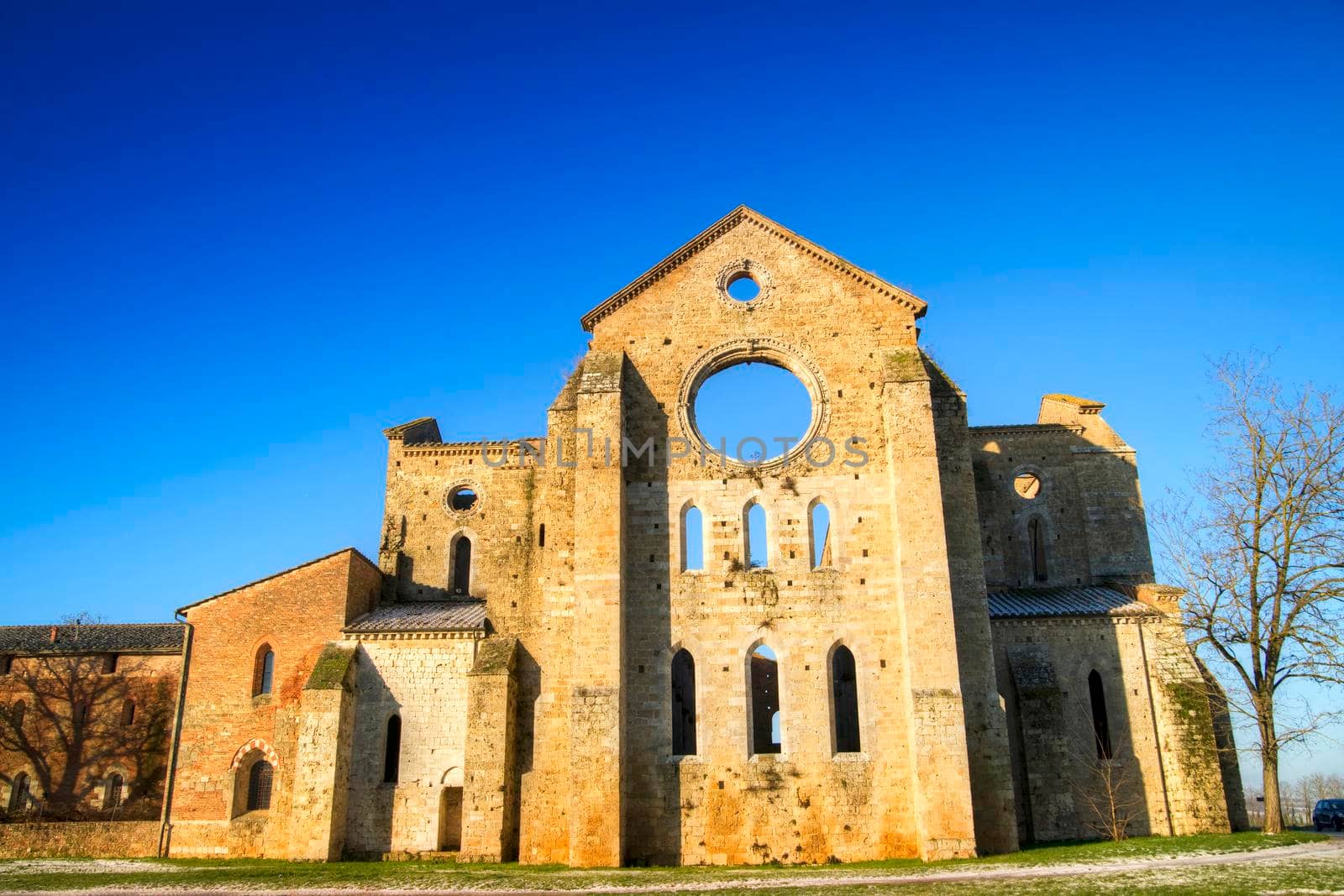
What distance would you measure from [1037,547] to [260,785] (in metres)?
23.9

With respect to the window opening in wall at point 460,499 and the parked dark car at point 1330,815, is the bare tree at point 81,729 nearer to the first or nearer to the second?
the window opening in wall at point 460,499

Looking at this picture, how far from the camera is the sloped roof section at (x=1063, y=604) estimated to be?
25672 mm

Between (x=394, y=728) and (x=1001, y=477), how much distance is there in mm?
19980

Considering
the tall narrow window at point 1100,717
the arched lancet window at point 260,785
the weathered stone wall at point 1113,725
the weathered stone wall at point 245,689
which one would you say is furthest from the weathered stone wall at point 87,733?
the tall narrow window at point 1100,717

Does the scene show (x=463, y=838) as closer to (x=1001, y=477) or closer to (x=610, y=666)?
(x=610, y=666)

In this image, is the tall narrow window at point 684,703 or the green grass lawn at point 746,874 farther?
the tall narrow window at point 684,703

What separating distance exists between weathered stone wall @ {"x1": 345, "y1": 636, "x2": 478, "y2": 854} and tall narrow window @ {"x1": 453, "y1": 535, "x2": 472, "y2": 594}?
224 inches

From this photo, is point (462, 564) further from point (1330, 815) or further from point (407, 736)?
point (1330, 815)

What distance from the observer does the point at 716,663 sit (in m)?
22.8

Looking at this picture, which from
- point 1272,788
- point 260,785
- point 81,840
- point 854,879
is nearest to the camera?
point 854,879

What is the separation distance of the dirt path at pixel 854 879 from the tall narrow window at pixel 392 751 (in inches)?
275

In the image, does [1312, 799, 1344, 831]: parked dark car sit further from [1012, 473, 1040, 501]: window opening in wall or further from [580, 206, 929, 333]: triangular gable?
[580, 206, 929, 333]: triangular gable

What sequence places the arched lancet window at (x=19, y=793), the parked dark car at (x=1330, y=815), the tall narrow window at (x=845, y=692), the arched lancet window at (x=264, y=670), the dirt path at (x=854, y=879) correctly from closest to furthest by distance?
the dirt path at (x=854, y=879), the tall narrow window at (x=845, y=692), the arched lancet window at (x=264, y=670), the parked dark car at (x=1330, y=815), the arched lancet window at (x=19, y=793)

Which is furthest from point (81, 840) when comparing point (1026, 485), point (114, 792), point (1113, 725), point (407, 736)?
point (1026, 485)
